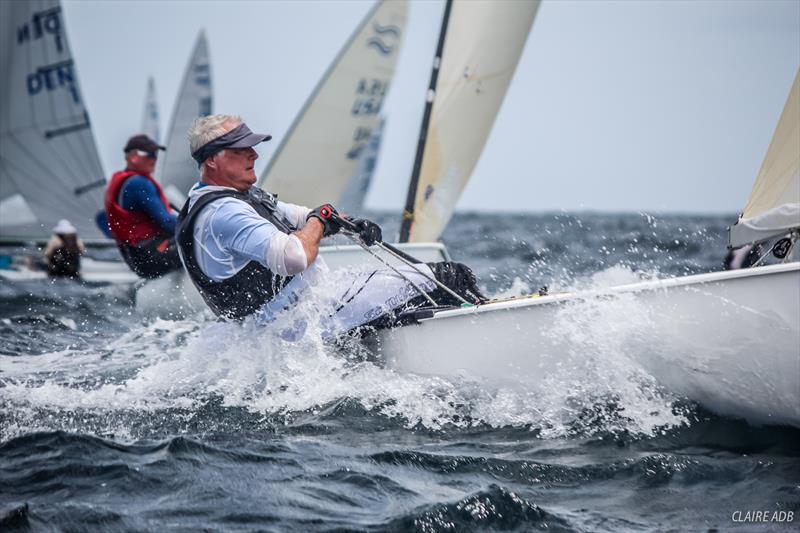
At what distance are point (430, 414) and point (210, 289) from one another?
982 mm

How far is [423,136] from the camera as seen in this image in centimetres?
614

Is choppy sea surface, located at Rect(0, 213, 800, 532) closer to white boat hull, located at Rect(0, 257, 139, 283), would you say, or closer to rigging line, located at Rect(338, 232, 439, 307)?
rigging line, located at Rect(338, 232, 439, 307)

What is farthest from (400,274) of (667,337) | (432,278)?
(667,337)

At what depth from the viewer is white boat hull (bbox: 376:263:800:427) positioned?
288 centimetres

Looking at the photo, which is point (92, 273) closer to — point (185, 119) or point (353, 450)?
point (185, 119)

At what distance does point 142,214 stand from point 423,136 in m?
2.09

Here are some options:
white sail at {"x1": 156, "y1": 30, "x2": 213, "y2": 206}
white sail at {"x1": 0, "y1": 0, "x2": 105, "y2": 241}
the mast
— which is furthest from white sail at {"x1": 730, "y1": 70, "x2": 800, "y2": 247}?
white sail at {"x1": 156, "y1": 30, "x2": 213, "y2": 206}

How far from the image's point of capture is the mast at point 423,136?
19.9ft

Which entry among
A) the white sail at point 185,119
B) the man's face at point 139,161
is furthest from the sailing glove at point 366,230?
the white sail at point 185,119

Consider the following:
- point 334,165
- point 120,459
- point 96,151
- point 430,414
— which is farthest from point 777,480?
point 96,151

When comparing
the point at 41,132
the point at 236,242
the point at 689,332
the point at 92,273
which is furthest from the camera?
the point at 41,132

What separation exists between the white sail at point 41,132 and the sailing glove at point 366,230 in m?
8.78

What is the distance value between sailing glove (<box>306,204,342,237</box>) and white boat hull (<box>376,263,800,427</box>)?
1.67ft

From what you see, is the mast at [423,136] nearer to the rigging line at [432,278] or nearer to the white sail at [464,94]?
the white sail at [464,94]
